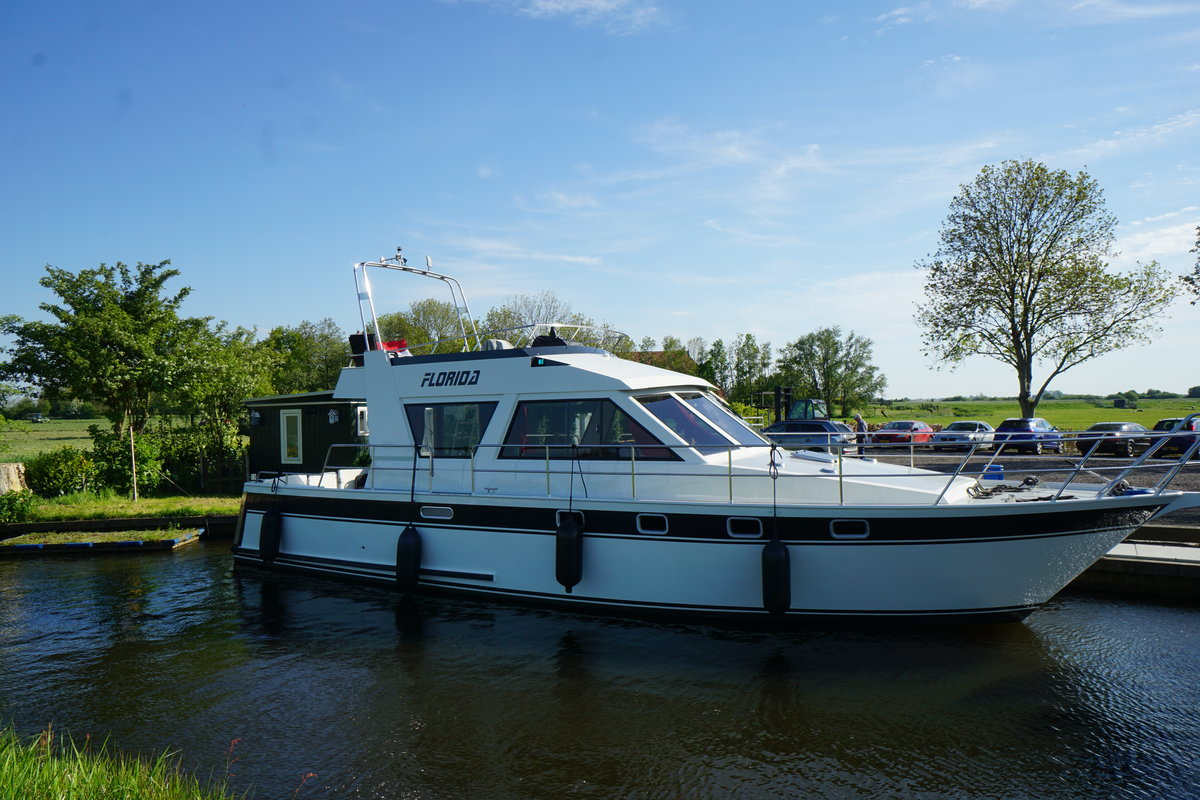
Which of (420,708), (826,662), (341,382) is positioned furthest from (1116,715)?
(341,382)

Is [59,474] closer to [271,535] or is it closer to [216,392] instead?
[216,392]

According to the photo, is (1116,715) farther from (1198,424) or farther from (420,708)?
(1198,424)

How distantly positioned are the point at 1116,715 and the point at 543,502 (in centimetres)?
568

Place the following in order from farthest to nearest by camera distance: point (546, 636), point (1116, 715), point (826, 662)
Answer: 1. point (546, 636)
2. point (826, 662)
3. point (1116, 715)

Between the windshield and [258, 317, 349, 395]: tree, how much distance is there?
2985 cm

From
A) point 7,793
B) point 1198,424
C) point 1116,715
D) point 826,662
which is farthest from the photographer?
point 1198,424

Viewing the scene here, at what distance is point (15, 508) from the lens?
14.6 m

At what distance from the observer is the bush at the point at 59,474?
16609mm

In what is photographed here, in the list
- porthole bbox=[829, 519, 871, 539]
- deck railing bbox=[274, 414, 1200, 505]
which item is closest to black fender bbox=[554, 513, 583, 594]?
deck railing bbox=[274, 414, 1200, 505]

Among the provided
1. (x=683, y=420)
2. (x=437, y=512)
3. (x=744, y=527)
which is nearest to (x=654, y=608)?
(x=744, y=527)

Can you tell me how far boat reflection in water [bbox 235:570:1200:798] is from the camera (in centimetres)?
521

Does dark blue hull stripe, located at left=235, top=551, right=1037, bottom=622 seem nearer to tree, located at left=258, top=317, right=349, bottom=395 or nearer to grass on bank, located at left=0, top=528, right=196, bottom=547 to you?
grass on bank, located at left=0, top=528, right=196, bottom=547

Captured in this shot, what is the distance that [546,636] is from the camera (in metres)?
8.02

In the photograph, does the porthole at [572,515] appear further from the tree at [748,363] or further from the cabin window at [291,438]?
the tree at [748,363]
